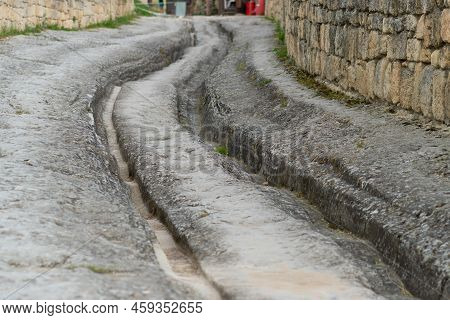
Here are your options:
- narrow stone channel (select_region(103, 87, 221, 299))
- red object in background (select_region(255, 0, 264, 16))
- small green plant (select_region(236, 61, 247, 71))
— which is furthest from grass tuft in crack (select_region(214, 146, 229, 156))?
red object in background (select_region(255, 0, 264, 16))

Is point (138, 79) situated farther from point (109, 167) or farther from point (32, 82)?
point (109, 167)

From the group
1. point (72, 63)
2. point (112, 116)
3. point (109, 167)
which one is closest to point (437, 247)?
point (109, 167)

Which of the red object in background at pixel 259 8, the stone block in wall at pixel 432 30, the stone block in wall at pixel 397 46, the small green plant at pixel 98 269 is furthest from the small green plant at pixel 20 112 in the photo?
the red object in background at pixel 259 8

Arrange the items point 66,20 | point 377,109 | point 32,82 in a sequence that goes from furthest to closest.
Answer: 1. point 66,20
2. point 32,82
3. point 377,109

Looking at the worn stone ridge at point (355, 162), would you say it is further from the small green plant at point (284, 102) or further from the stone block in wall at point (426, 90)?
the stone block in wall at point (426, 90)

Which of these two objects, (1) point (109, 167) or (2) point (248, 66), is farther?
(2) point (248, 66)

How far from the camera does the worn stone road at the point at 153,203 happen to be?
225 inches

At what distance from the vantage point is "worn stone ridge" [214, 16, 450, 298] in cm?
682

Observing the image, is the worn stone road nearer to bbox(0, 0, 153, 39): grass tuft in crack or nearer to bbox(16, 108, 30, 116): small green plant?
bbox(16, 108, 30, 116): small green plant

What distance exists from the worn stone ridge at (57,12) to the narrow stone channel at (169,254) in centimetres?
680

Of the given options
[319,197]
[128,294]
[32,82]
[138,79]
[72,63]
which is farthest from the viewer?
[138,79]

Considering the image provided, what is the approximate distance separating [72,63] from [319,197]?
7109 millimetres

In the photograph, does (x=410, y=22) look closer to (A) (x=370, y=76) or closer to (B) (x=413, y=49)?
(B) (x=413, y=49)

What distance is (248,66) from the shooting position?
15750 mm
